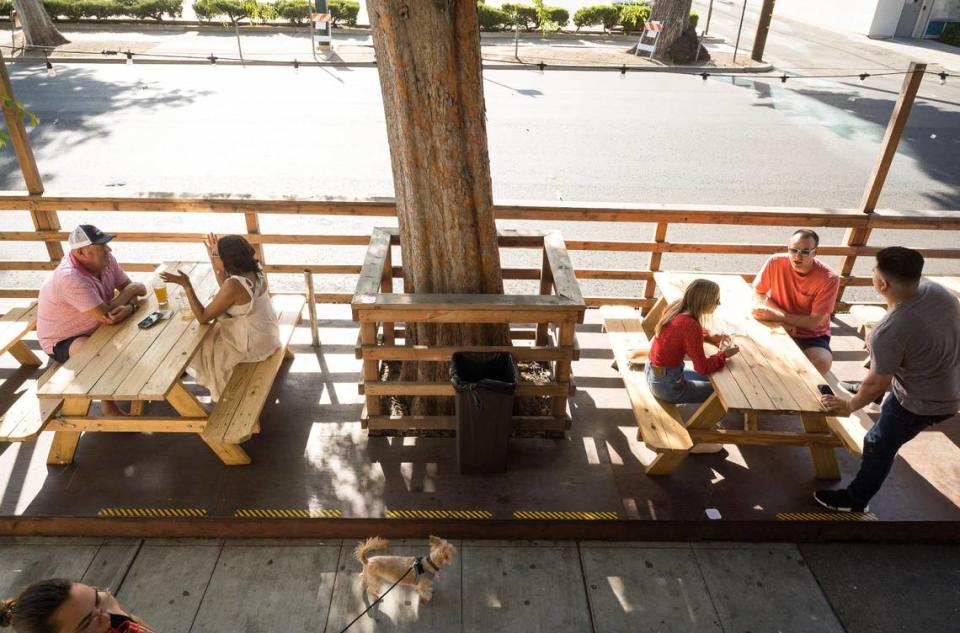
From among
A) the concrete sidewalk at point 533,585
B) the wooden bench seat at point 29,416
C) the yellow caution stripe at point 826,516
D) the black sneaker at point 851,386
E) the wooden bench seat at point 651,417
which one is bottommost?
the concrete sidewalk at point 533,585

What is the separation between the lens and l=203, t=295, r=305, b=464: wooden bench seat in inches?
145

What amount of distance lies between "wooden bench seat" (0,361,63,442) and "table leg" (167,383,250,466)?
68 centimetres

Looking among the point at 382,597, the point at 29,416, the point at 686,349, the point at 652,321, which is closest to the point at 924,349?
the point at 686,349

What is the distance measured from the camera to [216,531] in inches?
142

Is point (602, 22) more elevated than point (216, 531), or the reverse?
point (602, 22)

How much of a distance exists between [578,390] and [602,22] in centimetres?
2237

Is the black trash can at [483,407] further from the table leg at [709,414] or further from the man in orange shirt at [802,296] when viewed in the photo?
the man in orange shirt at [802,296]

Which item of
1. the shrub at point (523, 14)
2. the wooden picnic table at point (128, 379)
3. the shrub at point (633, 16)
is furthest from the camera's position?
the shrub at point (633, 16)

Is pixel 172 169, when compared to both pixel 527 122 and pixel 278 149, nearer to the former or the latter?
pixel 278 149

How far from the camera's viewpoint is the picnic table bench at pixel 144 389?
351 centimetres

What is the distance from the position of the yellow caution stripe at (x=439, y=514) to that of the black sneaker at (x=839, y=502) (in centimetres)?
209

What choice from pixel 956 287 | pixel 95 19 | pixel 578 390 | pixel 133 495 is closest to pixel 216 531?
pixel 133 495

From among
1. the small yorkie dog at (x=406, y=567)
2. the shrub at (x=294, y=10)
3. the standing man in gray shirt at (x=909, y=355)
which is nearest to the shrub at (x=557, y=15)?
the shrub at (x=294, y=10)

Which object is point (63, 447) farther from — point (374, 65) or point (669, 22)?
point (669, 22)
